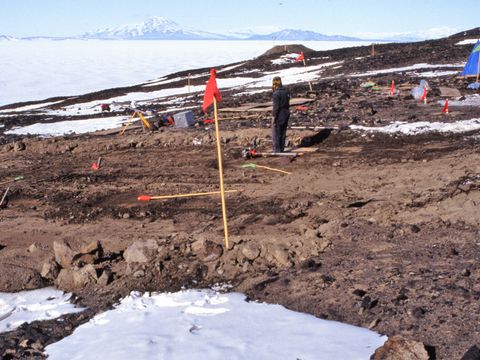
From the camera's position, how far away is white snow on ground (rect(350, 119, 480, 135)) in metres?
11.7

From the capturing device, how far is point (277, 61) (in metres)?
44.2

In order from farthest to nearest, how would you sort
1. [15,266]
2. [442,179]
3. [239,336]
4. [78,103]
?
1. [78,103]
2. [442,179]
3. [15,266]
4. [239,336]

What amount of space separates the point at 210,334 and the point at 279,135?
689 cm

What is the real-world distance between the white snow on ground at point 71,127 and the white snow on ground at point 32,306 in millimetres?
11649

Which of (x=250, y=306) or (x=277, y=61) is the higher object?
(x=277, y=61)

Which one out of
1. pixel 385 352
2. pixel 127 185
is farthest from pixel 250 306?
pixel 127 185

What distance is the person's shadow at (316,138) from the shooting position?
12.2m

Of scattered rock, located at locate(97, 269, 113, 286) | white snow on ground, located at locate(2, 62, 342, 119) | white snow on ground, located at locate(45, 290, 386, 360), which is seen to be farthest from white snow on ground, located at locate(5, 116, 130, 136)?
white snow on ground, located at locate(45, 290, 386, 360)

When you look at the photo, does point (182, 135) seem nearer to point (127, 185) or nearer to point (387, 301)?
point (127, 185)

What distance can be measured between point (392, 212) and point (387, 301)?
8.36ft

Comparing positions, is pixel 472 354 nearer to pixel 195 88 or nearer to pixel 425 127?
pixel 425 127

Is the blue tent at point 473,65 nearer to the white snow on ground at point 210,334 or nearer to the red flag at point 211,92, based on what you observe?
the red flag at point 211,92

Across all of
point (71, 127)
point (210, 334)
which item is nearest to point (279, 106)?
point (210, 334)

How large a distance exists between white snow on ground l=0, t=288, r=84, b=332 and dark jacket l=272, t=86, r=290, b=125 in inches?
232
